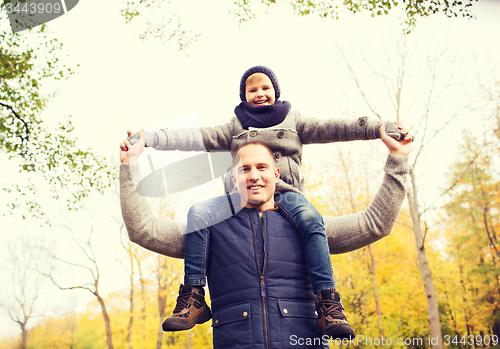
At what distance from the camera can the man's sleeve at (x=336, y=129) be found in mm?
2129

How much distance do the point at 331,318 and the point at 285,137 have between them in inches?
44.9

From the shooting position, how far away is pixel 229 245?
195cm

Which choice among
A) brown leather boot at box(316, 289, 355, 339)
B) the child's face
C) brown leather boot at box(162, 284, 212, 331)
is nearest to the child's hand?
the child's face

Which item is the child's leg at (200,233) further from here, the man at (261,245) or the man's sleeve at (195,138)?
the man's sleeve at (195,138)

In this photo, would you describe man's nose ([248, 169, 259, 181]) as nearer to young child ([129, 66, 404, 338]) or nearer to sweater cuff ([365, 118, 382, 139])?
young child ([129, 66, 404, 338])

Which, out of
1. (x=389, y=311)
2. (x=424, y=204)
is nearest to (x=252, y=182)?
(x=424, y=204)

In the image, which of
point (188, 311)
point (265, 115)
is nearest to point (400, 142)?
point (265, 115)

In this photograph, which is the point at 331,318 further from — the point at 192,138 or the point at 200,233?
the point at 192,138

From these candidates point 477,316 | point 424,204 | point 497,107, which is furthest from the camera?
point 477,316

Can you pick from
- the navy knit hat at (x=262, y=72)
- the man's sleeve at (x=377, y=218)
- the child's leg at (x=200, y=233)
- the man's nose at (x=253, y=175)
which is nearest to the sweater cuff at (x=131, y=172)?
the child's leg at (x=200, y=233)

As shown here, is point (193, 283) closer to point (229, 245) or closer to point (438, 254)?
point (229, 245)

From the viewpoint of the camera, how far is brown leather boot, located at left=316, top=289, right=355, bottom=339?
5.37 ft

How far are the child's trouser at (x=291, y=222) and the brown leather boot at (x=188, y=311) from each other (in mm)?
54

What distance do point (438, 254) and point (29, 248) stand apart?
81.6 ft
